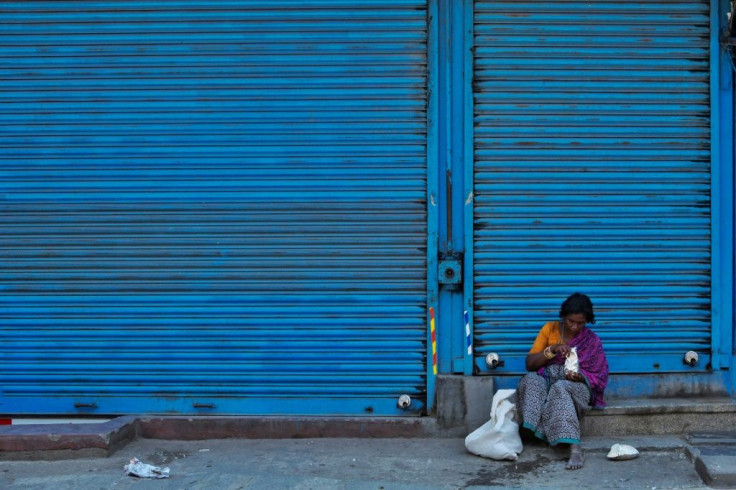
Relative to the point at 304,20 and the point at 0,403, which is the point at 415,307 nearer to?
the point at 304,20

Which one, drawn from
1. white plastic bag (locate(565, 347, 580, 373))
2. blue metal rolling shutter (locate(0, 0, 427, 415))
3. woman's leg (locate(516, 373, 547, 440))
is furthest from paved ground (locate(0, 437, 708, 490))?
white plastic bag (locate(565, 347, 580, 373))

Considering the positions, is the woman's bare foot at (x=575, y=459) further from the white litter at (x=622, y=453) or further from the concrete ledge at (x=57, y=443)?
the concrete ledge at (x=57, y=443)

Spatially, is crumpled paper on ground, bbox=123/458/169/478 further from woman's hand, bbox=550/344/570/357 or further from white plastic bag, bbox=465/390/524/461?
woman's hand, bbox=550/344/570/357

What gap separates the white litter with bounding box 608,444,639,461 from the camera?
4688mm

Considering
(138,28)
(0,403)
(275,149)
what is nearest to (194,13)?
(138,28)

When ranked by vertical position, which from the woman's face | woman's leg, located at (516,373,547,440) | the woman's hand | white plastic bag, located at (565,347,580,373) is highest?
the woman's face

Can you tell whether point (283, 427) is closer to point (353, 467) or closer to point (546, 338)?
point (353, 467)

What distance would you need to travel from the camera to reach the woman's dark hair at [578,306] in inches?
191

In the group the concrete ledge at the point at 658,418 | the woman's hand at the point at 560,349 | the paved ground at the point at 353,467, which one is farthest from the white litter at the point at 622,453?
the woman's hand at the point at 560,349

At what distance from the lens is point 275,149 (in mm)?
5371

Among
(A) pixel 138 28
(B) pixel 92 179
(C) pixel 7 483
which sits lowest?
(C) pixel 7 483

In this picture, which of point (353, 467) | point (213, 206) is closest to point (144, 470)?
point (353, 467)

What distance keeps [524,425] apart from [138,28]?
3.61 m

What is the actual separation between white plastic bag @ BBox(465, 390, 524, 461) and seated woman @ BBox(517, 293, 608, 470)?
0.31 ft
